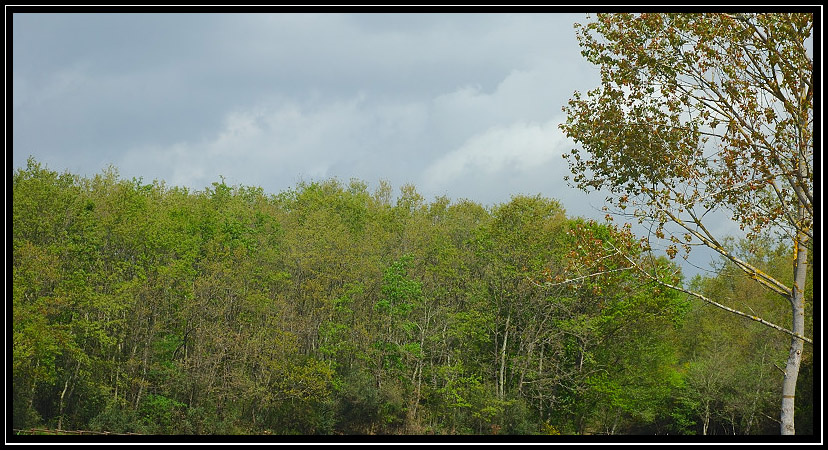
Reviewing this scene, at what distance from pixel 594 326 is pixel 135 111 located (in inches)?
670

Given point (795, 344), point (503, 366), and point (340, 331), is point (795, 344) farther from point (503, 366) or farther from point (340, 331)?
point (340, 331)

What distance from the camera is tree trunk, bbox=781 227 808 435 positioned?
689cm

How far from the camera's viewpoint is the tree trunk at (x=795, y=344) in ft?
22.6

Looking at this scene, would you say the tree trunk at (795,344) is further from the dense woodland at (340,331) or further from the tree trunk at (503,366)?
the tree trunk at (503,366)

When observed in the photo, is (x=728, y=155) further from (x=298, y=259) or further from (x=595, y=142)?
(x=298, y=259)

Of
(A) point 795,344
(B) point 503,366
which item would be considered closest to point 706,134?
(A) point 795,344

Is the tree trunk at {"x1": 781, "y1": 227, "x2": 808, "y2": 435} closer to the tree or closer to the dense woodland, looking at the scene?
the tree

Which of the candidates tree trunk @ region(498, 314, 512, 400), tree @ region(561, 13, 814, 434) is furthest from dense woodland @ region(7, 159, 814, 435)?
tree @ region(561, 13, 814, 434)

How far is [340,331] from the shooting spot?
27.1m

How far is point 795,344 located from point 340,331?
69.7ft

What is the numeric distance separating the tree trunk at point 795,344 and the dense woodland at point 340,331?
14.3 meters

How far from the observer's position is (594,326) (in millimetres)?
25453

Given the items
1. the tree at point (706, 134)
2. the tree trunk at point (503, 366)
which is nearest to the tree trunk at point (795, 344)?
the tree at point (706, 134)

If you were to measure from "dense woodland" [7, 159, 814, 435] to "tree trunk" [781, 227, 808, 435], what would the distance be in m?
14.3
